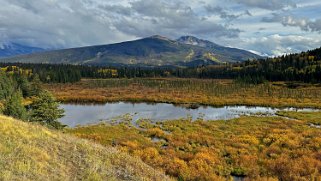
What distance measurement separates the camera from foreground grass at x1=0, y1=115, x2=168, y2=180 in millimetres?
13375

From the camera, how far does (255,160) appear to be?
1097 inches

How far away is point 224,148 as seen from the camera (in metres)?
32.6

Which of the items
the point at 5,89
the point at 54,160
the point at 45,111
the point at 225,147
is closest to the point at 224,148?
the point at 225,147

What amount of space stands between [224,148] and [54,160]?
69.8 feet

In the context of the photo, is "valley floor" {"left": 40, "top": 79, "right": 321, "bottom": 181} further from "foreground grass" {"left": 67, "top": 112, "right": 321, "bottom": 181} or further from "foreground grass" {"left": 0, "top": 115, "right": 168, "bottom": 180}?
"foreground grass" {"left": 0, "top": 115, "right": 168, "bottom": 180}

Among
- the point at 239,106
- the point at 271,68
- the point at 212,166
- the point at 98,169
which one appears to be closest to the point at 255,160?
the point at 212,166

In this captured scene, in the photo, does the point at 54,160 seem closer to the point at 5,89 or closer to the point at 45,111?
the point at 45,111

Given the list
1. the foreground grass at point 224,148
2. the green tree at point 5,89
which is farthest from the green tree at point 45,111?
the green tree at point 5,89

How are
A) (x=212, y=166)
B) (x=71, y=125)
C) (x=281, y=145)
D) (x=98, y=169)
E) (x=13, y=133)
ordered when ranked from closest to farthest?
1. (x=98, y=169)
2. (x=13, y=133)
3. (x=212, y=166)
4. (x=281, y=145)
5. (x=71, y=125)

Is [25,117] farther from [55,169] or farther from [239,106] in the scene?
[239,106]

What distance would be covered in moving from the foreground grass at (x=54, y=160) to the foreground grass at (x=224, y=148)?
23.7ft

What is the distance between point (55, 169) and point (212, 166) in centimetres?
1545

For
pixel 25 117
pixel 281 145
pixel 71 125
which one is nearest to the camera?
pixel 281 145

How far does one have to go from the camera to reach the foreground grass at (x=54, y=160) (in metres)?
13.4
